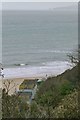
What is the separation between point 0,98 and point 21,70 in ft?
54.8

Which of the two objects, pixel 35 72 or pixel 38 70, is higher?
pixel 38 70

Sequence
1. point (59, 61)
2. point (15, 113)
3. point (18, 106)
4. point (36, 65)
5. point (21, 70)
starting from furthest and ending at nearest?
point (59, 61), point (36, 65), point (21, 70), point (18, 106), point (15, 113)

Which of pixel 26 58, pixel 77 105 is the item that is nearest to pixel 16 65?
pixel 26 58

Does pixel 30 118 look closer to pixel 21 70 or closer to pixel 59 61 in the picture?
pixel 21 70

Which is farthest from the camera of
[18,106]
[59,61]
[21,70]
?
[59,61]

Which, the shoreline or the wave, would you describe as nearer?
the shoreline

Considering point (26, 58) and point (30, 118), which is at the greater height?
point (26, 58)

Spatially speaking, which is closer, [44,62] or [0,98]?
[0,98]

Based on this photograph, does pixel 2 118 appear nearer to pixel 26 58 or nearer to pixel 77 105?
pixel 77 105

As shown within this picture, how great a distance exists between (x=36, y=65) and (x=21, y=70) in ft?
6.42

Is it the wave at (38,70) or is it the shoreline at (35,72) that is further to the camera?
the wave at (38,70)

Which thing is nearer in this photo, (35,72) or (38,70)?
(35,72)

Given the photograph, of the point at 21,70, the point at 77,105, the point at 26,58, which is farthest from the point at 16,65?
the point at 77,105

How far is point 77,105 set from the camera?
3.95m
